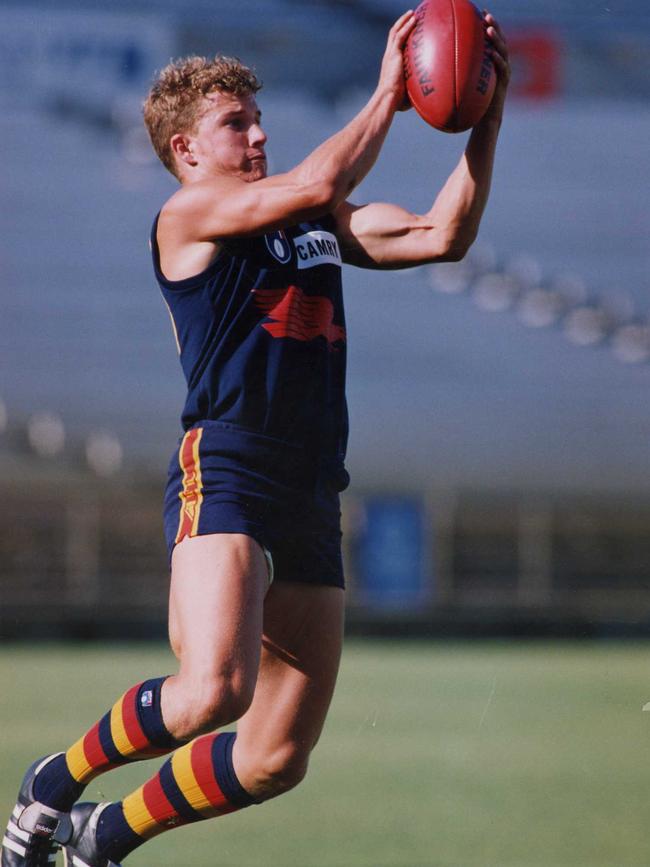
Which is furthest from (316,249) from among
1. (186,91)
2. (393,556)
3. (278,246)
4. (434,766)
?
(393,556)

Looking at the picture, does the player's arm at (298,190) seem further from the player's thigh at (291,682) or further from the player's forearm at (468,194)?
the player's thigh at (291,682)

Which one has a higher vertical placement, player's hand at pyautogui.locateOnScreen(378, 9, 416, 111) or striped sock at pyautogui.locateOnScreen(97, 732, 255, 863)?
player's hand at pyautogui.locateOnScreen(378, 9, 416, 111)

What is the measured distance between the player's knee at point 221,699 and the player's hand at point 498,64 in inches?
53.4

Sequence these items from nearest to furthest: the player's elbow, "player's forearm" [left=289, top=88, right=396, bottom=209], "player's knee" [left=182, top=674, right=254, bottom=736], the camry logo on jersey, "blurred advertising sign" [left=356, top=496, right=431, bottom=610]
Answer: "player's knee" [left=182, top=674, right=254, bottom=736] → "player's forearm" [left=289, top=88, right=396, bottom=209] → the camry logo on jersey → the player's elbow → "blurred advertising sign" [left=356, top=496, right=431, bottom=610]

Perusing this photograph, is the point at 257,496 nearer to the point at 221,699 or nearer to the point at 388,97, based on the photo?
the point at 221,699

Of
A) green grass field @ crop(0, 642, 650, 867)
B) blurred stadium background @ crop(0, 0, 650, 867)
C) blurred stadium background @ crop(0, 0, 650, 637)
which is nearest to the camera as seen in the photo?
green grass field @ crop(0, 642, 650, 867)

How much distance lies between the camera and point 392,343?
49.4 feet

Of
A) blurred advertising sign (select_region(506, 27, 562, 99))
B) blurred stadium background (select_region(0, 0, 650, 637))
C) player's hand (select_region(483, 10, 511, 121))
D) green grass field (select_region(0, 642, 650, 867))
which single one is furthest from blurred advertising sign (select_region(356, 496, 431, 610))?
player's hand (select_region(483, 10, 511, 121))

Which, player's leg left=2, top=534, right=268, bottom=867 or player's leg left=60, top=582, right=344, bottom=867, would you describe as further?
player's leg left=60, top=582, right=344, bottom=867

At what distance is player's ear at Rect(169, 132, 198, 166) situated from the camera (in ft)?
10.3

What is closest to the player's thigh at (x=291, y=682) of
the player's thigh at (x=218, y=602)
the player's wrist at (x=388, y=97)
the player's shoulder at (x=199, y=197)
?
the player's thigh at (x=218, y=602)

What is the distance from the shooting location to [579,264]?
15.3m

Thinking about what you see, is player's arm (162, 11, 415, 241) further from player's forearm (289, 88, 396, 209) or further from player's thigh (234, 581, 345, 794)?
player's thigh (234, 581, 345, 794)

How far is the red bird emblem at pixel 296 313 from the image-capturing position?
2971 millimetres
